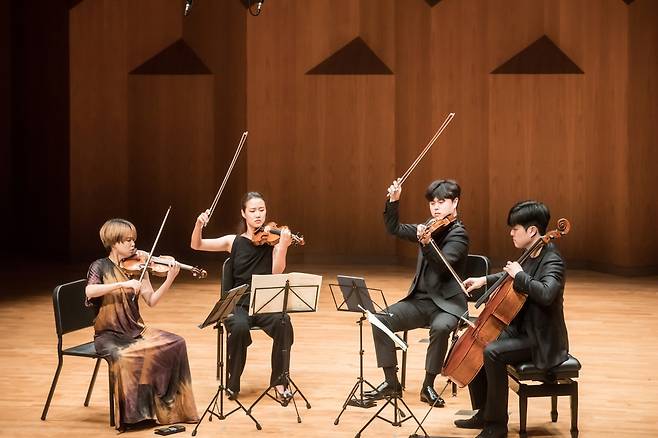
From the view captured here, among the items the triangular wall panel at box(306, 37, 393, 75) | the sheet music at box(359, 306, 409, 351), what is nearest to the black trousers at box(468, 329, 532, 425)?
the sheet music at box(359, 306, 409, 351)

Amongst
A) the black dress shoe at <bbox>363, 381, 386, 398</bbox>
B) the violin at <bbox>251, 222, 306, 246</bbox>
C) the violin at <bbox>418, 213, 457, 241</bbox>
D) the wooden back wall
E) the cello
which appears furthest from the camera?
the wooden back wall

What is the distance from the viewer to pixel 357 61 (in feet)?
34.9

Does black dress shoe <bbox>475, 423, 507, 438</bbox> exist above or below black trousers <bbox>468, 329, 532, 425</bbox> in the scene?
below

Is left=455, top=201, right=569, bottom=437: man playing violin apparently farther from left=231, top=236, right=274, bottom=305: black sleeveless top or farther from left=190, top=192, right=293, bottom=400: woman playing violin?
left=231, top=236, right=274, bottom=305: black sleeveless top

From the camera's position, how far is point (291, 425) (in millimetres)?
5277

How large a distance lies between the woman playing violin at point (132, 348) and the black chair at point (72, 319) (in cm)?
10

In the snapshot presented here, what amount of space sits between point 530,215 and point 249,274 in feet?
5.84

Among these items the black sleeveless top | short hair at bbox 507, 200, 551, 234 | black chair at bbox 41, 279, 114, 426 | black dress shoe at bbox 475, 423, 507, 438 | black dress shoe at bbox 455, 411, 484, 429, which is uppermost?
short hair at bbox 507, 200, 551, 234

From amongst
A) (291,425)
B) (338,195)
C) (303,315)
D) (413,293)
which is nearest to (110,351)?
(291,425)

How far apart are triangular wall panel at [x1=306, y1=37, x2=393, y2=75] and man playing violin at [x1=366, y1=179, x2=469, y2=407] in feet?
15.8

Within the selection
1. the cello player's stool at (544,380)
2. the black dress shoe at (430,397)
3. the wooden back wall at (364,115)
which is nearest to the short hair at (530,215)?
the cello player's stool at (544,380)

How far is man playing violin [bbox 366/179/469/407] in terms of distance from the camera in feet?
18.6

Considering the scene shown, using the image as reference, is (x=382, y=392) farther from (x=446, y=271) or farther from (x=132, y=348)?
(x=132, y=348)

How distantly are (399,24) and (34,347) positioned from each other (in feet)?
17.5
